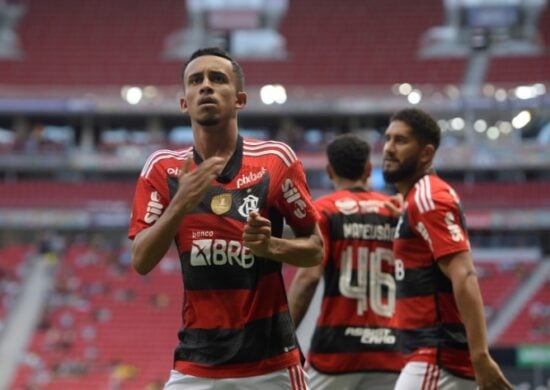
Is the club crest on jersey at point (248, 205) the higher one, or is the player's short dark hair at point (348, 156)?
the player's short dark hair at point (348, 156)

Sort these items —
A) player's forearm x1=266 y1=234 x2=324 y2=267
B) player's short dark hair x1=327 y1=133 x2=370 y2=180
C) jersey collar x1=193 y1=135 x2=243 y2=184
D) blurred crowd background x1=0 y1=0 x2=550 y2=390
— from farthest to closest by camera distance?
blurred crowd background x1=0 y1=0 x2=550 y2=390
player's short dark hair x1=327 y1=133 x2=370 y2=180
jersey collar x1=193 y1=135 x2=243 y2=184
player's forearm x1=266 y1=234 x2=324 y2=267

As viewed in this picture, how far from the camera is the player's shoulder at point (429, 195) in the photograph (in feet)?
14.4

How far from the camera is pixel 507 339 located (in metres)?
24.6

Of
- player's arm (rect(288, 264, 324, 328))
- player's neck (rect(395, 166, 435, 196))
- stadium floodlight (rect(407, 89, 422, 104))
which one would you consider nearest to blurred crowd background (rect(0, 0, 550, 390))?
stadium floodlight (rect(407, 89, 422, 104))

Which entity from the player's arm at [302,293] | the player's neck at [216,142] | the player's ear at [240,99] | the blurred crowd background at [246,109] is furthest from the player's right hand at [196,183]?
the blurred crowd background at [246,109]

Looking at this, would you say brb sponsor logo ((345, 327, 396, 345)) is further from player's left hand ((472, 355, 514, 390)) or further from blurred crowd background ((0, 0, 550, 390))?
Answer: blurred crowd background ((0, 0, 550, 390))

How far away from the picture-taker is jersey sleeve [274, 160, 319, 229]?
12.5 ft

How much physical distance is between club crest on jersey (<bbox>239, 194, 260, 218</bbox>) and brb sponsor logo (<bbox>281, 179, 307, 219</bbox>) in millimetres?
131

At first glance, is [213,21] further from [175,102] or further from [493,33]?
[493,33]

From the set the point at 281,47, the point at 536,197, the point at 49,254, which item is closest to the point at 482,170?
the point at 536,197

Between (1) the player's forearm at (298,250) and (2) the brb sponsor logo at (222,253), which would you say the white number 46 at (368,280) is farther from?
(2) the brb sponsor logo at (222,253)

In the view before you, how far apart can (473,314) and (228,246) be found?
1.15 m

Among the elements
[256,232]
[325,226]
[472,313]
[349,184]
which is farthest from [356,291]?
[256,232]

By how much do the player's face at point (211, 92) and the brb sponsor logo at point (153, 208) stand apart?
334mm
